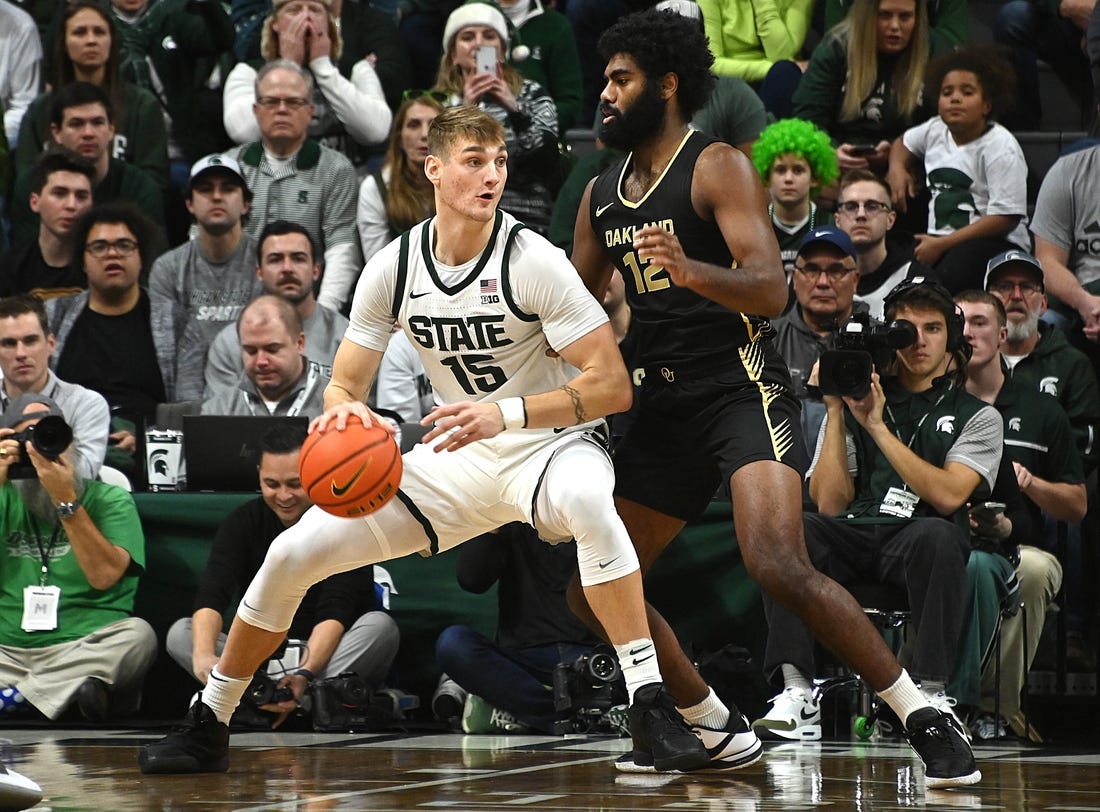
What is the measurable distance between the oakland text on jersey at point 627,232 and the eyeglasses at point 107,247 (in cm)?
422

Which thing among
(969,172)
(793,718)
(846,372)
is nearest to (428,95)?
(969,172)

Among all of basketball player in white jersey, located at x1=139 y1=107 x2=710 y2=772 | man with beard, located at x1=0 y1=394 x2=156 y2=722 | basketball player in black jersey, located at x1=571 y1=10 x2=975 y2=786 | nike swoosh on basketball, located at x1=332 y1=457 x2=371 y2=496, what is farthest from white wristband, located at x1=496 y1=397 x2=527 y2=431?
man with beard, located at x1=0 y1=394 x2=156 y2=722

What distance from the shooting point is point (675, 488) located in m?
5.04

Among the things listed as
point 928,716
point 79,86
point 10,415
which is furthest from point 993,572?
point 79,86

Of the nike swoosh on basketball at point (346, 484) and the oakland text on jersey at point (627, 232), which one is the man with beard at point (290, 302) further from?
the nike swoosh on basketball at point (346, 484)

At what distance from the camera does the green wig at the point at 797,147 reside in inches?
341

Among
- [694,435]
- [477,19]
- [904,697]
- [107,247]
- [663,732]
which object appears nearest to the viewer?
[663,732]

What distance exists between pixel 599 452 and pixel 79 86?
571 cm

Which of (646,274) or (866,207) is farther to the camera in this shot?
(866,207)

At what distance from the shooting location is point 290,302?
8.41m

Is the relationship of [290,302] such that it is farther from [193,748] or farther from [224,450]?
[193,748]

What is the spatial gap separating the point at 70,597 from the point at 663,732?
3.57m

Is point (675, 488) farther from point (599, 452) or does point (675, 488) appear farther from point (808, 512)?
point (808, 512)

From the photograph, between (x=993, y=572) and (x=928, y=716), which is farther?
(x=993, y=572)
